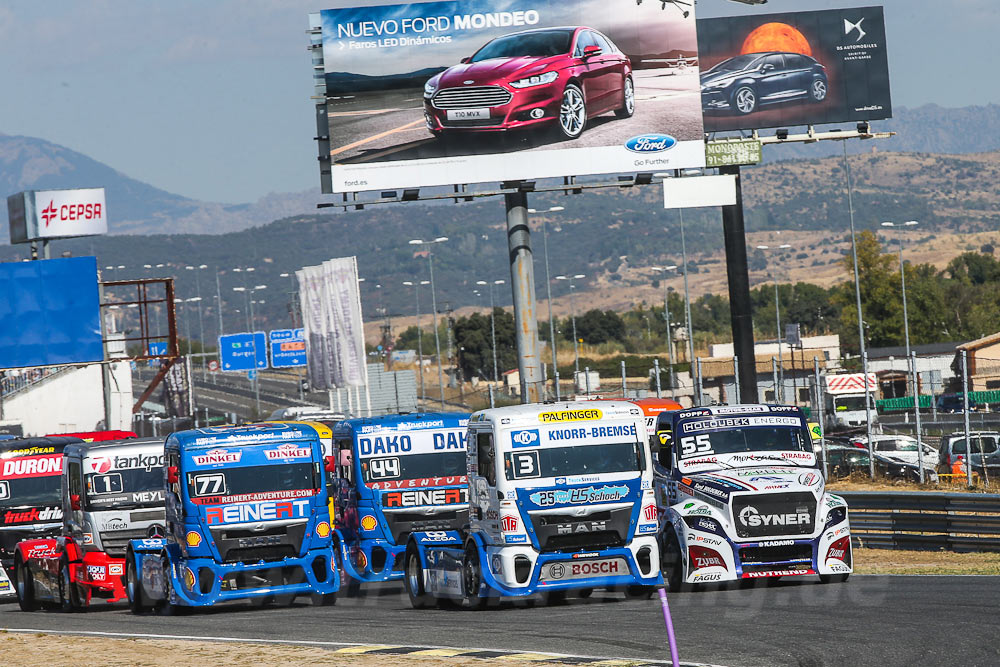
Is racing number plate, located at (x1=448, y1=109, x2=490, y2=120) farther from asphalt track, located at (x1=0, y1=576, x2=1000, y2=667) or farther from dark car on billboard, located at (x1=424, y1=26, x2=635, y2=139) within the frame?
asphalt track, located at (x1=0, y1=576, x2=1000, y2=667)

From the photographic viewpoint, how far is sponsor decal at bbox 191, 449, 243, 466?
63.1 feet

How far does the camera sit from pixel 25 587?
2369 cm

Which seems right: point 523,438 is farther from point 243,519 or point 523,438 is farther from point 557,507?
point 243,519

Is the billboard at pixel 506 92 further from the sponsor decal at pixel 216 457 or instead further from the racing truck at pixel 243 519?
the sponsor decal at pixel 216 457

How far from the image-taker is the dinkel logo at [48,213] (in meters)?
60.6

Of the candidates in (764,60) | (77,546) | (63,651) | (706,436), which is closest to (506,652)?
(63,651)

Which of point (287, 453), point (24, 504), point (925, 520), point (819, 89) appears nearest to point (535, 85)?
point (819, 89)

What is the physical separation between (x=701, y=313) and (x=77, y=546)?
516 feet

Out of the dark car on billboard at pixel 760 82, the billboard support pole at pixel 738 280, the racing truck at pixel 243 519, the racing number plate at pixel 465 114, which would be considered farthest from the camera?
the dark car on billboard at pixel 760 82

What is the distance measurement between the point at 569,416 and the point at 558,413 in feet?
0.47

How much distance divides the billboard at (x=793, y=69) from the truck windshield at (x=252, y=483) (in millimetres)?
26262

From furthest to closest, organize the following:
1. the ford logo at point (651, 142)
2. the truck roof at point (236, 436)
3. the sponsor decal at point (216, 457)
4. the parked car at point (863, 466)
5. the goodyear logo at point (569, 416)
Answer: the ford logo at point (651, 142), the parked car at point (863, 466), the truck roof at point (236, 436), the sponsor decal at point (216, 457), the goodyear logo at point (569, 416)

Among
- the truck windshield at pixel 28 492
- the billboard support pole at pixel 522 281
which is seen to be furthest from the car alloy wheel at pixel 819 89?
the truck windshield at pixel 28 492

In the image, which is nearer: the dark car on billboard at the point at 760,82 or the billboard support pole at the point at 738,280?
the billboard support pole at the point at 738,280
